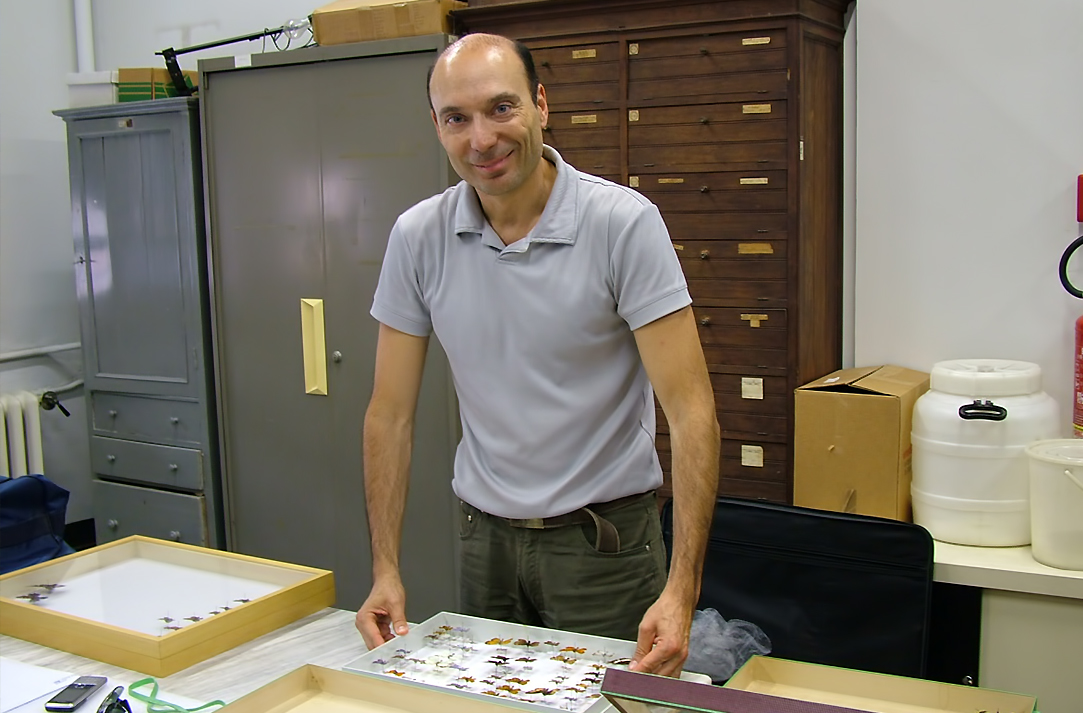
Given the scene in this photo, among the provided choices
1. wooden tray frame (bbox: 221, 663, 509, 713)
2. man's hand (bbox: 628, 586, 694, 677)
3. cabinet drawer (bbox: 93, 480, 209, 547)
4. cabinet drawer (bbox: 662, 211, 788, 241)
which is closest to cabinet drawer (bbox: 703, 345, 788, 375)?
cabinet drawer (bbox: 662, 211, 788, 241)

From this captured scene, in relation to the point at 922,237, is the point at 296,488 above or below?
below

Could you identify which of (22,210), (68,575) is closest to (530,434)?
(68,575)

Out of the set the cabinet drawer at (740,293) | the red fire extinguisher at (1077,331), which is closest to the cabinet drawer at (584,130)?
the cabinet drawer at (740,293)

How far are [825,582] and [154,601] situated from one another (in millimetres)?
1298

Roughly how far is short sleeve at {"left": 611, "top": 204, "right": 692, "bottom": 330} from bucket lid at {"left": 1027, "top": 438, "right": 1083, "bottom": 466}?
113cm

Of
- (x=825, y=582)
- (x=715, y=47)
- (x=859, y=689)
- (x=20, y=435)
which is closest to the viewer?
(x=859, y=689)

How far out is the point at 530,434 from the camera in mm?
1464

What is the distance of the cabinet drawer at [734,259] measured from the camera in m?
2.50

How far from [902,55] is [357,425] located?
1867 mm

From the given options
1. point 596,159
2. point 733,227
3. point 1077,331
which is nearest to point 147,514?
point 596,159

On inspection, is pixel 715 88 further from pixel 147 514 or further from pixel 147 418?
pixel 147 514

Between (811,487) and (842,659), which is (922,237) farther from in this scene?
(842,659)

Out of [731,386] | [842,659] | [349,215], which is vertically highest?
[349,215]

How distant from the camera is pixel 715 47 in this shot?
251 centimetres
